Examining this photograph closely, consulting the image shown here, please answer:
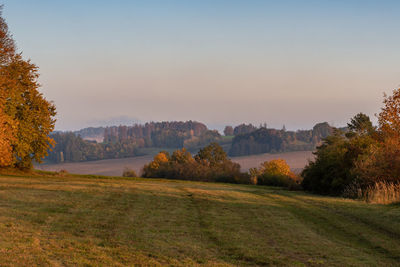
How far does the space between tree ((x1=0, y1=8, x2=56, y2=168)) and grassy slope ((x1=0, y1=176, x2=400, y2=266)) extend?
23.5 metres

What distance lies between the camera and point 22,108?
142ft

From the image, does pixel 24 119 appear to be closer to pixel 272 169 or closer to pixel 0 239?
pixel 0 239

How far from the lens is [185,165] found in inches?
3890

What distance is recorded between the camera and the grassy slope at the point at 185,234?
9.42 m

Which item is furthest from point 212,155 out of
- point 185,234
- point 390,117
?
point 185,234

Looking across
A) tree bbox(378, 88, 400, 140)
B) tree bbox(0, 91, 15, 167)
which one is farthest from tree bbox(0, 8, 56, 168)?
tree bbox(378, 88, 400, 140)

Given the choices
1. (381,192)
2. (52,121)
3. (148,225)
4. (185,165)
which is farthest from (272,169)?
(148,225)

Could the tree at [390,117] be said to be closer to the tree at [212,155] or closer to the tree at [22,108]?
the tree at [22,108]

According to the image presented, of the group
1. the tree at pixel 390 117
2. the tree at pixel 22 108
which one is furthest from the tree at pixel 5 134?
the tree at pixel 390 117

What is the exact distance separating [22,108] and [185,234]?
122 feet

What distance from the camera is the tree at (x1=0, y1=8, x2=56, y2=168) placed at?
3966cm

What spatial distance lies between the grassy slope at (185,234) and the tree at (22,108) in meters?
23.5

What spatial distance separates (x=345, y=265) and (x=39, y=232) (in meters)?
9.14

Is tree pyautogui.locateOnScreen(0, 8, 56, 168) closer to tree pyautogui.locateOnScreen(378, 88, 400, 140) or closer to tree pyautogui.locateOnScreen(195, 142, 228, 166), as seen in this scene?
tree pyautogui.locateOnScreen(378, 88, 400, 140)
